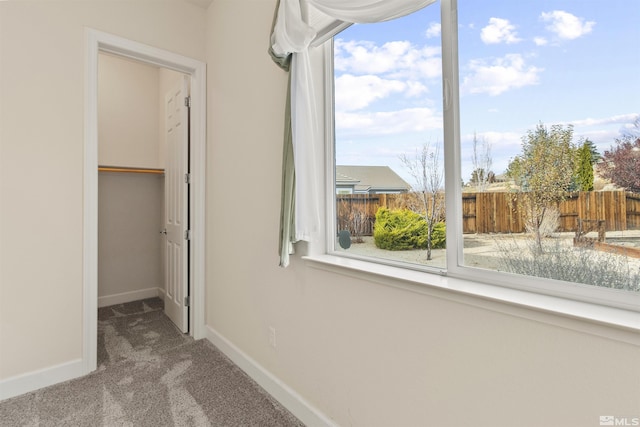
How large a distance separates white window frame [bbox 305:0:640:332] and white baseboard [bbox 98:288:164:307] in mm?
3036

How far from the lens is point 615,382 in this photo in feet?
2.67

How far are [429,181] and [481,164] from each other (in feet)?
0.77

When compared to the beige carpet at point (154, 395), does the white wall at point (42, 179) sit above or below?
above

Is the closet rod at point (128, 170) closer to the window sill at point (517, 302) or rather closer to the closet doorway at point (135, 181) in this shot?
the closet doorway at point (135, 181)

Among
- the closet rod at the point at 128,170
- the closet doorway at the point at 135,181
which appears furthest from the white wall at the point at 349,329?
the closet rod at the point at 128,170

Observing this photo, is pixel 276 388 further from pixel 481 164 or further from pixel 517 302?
pixel 481 164

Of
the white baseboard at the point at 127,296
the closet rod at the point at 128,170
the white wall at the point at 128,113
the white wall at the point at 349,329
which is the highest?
the white wall at the point at 128,113

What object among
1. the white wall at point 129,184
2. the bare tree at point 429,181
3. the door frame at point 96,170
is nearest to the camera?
the bare tree at point 429,181

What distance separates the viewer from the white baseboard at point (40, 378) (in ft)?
6.37

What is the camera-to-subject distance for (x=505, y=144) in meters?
1.14

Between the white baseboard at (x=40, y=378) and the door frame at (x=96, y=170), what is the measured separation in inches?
2.2

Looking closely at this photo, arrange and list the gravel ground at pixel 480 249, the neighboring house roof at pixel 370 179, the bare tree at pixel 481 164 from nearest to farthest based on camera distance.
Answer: the gravel ground at pixel 480 249
the bare tree at pixel 481 164
the neighboring house roof at pixel 370 179

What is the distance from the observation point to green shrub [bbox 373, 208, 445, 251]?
138 cm

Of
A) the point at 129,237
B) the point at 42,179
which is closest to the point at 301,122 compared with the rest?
the point at 42,179
